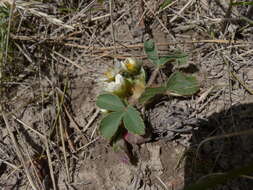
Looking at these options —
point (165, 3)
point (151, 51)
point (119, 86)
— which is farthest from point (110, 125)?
point (165, 3)

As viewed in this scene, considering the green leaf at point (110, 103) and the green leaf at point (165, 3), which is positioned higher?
the green leaf at point (165, 3)

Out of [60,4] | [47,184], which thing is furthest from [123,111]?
[60,4]

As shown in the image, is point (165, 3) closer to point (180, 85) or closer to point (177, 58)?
point (177, 58)

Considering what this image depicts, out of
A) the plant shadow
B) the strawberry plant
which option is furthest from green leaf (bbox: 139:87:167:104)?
the plant shadow

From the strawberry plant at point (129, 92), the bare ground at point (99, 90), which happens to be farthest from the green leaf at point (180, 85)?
the bare ground at point (99, 90)

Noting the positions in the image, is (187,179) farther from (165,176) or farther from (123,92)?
(123,92)

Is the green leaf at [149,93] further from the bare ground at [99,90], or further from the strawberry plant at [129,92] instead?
the bare ground at [99,90]
